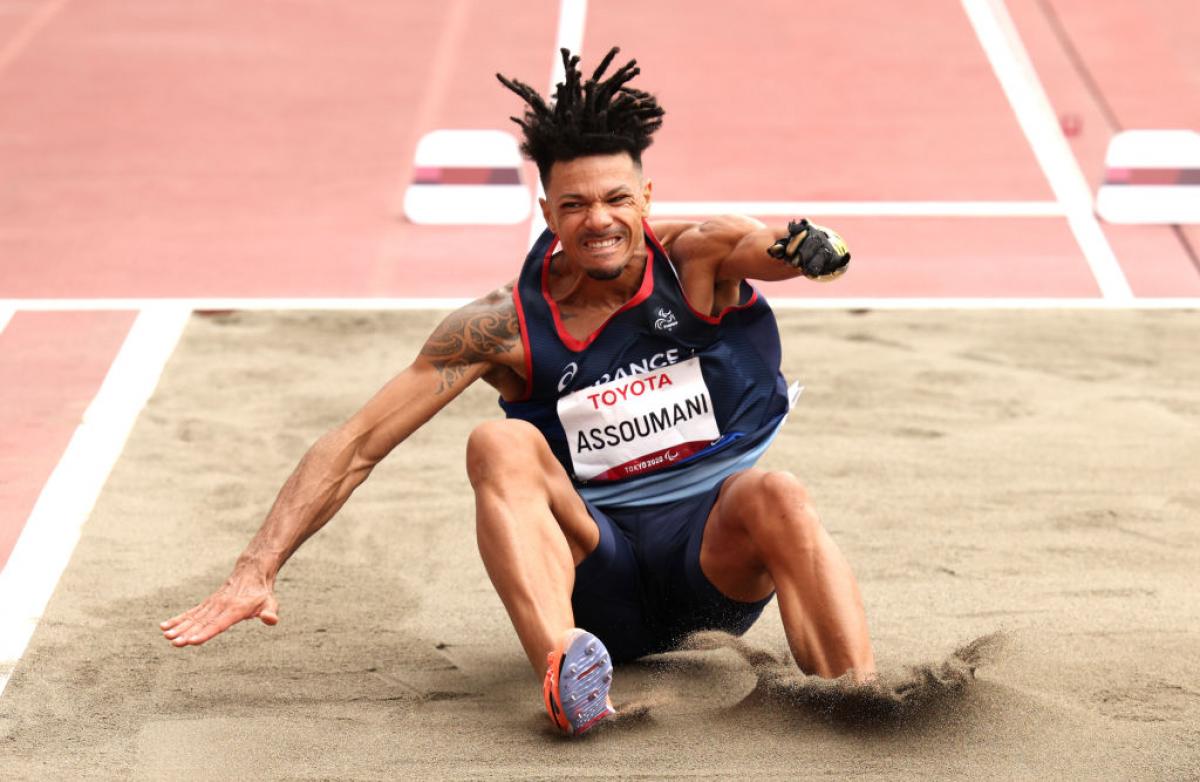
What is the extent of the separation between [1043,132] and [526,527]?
6.17 m

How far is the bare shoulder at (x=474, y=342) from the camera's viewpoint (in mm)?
4391

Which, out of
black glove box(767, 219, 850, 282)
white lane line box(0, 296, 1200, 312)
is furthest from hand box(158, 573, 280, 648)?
white lane line box(0, 296, 1200, 312)

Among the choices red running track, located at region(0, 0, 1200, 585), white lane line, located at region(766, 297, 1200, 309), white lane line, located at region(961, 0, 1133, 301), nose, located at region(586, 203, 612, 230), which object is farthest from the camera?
white lane line, located at region(961, 0, 1133, 301)

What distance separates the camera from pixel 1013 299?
7707mm

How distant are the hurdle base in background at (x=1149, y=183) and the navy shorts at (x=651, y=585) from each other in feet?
15.6

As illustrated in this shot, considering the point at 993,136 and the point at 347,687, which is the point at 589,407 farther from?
the point at 993,136

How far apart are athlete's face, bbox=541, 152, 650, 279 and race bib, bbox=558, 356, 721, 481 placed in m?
0.28

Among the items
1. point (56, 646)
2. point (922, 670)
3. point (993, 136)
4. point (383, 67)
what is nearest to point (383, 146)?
point (383, 67)

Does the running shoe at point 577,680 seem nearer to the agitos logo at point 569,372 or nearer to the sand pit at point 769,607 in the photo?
the sand pit at point 769,607

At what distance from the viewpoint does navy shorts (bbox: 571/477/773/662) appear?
4.41 metres

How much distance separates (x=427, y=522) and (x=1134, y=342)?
2.99m

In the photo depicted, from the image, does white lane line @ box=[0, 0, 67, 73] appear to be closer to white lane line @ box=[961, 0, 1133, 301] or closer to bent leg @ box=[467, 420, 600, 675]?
white lane line @ box=[961, 0, 1133, 301]

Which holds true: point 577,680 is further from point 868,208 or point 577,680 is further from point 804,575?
point 868,208

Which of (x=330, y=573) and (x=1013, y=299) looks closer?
(x=330, y=573)
